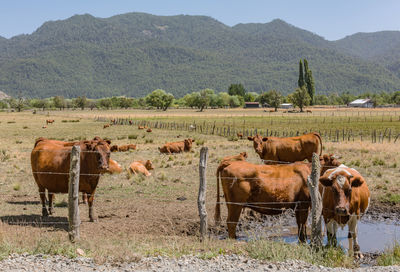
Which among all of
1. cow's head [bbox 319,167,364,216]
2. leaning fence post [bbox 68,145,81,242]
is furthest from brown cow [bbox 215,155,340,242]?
leaning fence post [bbox 68,145,81,242]

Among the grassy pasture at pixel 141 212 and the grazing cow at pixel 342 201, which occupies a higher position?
the grazing cow at pixel 342 201

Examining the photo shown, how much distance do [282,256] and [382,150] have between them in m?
20.1

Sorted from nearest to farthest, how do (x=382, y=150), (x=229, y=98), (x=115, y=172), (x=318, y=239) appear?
(x=318, y=239) < (x=115, y=172) < (x=382, y=150) < (x=229, y=98)

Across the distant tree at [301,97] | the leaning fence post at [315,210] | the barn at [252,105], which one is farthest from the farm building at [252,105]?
the leaning fence post at [315,210]

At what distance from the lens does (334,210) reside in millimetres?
8211

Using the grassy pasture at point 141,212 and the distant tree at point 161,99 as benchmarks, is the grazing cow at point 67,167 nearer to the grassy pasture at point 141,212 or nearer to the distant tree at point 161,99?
the grassy pasture at point 141,212

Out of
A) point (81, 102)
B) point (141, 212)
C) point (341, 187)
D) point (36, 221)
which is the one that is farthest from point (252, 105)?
Result: point (341, 187)

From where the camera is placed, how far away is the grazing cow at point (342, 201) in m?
8.18

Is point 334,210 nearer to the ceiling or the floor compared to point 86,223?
nearer to the ceiling

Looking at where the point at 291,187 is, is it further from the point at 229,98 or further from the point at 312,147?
the point at 229,98

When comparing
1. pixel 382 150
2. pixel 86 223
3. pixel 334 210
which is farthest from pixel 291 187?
pixel 382 150

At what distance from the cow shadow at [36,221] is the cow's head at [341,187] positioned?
6.29 meters

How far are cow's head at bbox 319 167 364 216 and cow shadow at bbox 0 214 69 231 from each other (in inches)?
248

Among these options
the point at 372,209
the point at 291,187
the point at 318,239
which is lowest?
the point at 372,209
